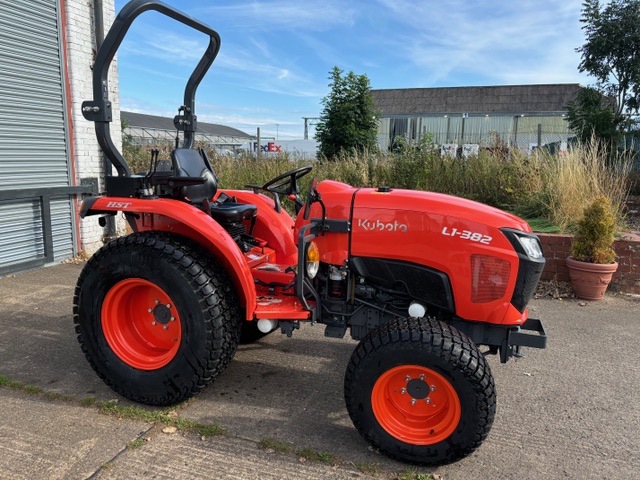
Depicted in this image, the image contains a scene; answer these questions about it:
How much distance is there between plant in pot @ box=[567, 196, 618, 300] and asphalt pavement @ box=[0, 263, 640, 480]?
1.04 meters

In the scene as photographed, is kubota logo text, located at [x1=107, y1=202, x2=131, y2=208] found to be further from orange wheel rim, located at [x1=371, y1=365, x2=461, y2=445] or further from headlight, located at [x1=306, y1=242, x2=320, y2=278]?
orange wheel rim, located at [x1=371, y1=365, x2=461, y2=445]

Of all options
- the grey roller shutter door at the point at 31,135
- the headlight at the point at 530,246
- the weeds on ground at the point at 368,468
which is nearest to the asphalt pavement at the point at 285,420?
the weeds on ground at the point at 368,468

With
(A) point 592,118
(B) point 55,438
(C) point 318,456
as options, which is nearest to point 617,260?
(C) point 318,456

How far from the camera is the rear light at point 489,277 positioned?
2.30 metres

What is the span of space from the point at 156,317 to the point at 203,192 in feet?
A: 3.12

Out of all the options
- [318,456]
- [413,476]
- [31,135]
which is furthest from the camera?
[31,135]

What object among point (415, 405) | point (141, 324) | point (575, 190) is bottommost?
point (415, 405)

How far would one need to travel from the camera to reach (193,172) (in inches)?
128

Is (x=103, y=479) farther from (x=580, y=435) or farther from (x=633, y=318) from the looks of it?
(x=633, y=318)

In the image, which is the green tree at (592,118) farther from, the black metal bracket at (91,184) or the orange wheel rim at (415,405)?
the orange wheel rim at (415,405)

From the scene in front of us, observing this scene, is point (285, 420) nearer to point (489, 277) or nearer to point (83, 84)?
point (489, 277)

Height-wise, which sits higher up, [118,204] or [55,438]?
[118,204]

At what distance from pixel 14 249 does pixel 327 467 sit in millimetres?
4770

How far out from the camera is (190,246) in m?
Result: 2.69
